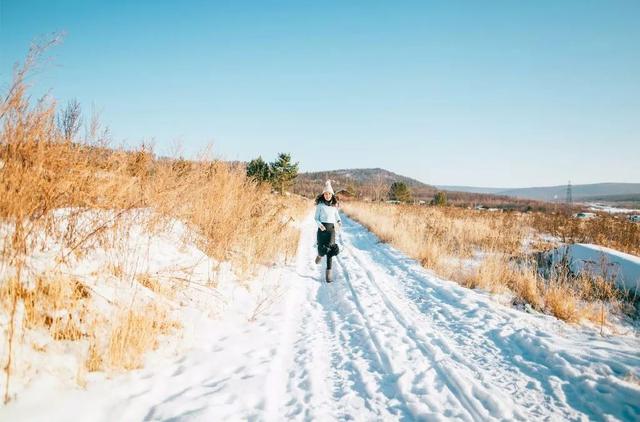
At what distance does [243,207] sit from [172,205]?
1.88m

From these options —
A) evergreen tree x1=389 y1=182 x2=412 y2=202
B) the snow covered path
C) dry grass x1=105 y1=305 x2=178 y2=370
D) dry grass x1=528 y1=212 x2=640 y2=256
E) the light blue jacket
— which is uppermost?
evergreen tree x1=389 y1=182 x2=412 y2=202

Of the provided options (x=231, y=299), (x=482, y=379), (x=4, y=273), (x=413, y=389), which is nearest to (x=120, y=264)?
(x=4, y=273)

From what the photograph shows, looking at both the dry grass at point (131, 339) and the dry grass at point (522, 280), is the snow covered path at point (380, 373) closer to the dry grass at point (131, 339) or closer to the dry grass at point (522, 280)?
the dry grass at point (131, 339)

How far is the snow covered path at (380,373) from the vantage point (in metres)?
2.31

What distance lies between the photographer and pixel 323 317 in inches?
174

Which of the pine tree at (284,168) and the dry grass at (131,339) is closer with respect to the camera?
the dry grass at (131,339)

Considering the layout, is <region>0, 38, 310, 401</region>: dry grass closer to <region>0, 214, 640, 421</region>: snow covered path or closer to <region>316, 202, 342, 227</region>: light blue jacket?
<region>0, 214, 640, 421</region>: snow covered path

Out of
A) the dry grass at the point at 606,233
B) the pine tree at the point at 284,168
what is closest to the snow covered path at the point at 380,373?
the dry grass at the point at 606,233

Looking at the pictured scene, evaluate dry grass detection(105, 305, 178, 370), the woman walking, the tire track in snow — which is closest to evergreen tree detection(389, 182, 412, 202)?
the woman walking

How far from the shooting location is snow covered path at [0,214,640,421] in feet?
7.57

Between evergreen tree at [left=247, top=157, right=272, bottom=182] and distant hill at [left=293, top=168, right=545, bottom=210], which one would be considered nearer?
distant hill at [left=293, top=168, right=545, bottom=210]

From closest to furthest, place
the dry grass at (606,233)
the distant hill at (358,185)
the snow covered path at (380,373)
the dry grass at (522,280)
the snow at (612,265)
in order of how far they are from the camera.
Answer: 1. the snow covered path at (380,373)
2. the dry grass at (522,280)
3. the snow at (612,265)
4. the dry grass at (606,233)
5. the distant hill at (358,185)

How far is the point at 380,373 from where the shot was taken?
2.96m

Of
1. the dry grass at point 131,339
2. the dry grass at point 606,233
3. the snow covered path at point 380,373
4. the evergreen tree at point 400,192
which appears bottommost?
the snow covered path at point 380,373
